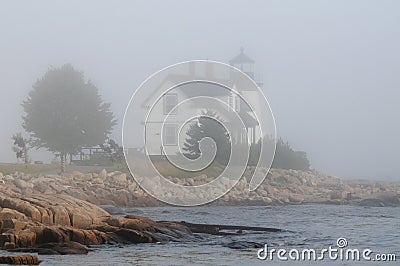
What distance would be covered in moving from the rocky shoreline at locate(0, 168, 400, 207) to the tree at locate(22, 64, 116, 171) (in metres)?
11.1

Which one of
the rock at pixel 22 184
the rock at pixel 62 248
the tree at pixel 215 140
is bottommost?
the rock at pixel 62 248

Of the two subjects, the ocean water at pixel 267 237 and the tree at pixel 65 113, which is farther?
the tree at pixel 65 113

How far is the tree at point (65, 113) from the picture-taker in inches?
2532

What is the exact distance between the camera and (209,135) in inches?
2295

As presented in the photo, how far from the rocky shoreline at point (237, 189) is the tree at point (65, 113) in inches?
438

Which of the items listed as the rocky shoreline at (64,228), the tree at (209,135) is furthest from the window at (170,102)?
the rocky shoreline at (64,228)

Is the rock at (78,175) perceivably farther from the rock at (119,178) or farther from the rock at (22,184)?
the rock at (22,184)

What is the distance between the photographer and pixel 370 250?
25531 mm

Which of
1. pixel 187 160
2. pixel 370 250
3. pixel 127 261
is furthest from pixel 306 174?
pixel 127 261

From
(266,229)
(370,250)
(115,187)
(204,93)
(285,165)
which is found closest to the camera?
(370,250)

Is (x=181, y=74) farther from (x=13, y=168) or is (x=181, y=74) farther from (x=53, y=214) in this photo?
(x=53, y=214)

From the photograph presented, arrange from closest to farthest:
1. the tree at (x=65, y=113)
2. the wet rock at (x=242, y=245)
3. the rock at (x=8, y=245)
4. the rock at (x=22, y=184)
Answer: the rock at (x=8, y=245), the wet rock at (x=242, y=245), the rock at (x=22, y=184), the tree at (x=65, y=113)

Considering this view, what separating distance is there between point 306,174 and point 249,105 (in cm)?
756

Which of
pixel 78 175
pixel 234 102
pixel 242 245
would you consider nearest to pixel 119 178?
pixel 78 175
